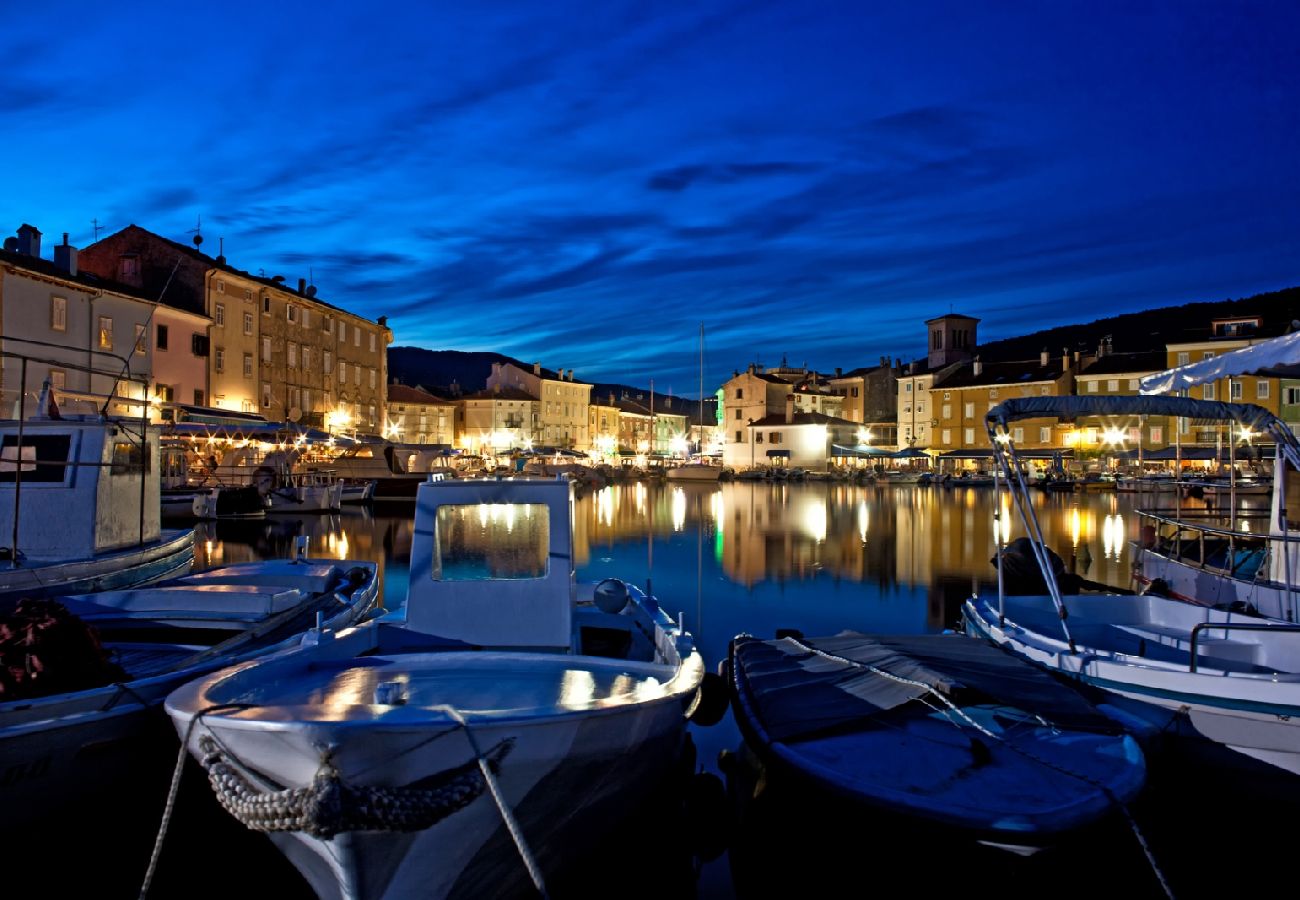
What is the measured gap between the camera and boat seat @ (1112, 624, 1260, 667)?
9219 millimetres

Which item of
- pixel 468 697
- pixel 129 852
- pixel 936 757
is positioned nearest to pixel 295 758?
Result: pixel 468 697

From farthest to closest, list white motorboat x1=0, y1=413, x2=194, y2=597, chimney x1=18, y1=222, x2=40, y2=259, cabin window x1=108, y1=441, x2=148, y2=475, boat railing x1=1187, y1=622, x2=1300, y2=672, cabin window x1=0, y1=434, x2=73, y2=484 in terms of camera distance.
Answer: chimney x1=18, y1=222, x2=40, y2=259 < cabin window x1=108, y1=441, x2=148, y2=475 < cabin window x1=0, y1=434, x2=73, y2=484 < white motorboat x1=0, y1=413, x2=194, y2=597 < boat railing x1=1187, y1=622, x2=1300, y2=672

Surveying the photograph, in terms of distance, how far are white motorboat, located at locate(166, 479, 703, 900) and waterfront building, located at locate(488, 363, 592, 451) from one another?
3813 inches

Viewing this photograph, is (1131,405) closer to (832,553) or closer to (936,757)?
(936,757)

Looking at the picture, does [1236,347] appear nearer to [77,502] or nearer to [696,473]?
[696,473]

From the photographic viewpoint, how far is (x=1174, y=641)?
9.79 m

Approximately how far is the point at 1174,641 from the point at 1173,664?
7.11 ft

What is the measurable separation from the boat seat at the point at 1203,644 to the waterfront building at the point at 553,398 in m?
95.9

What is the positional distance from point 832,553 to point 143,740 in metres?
25.8

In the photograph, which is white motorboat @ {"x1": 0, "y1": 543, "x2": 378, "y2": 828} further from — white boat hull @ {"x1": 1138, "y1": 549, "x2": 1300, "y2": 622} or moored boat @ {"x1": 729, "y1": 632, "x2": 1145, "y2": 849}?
white boat hull @ {"x1": 1138, "y1": 549, "x2": 1300, "y2": 622}

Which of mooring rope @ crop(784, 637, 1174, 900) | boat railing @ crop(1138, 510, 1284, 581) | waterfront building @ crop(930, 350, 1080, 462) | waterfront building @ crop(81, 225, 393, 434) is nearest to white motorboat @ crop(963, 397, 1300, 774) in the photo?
boat railing @ crop(1138, 510, 1284, 581)

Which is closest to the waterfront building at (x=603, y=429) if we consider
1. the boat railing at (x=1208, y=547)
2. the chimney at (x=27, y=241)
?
the chimney at (x=27, y=241)

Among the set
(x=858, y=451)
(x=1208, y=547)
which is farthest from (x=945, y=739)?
(x=858, y=451)

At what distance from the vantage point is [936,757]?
6520 mm
